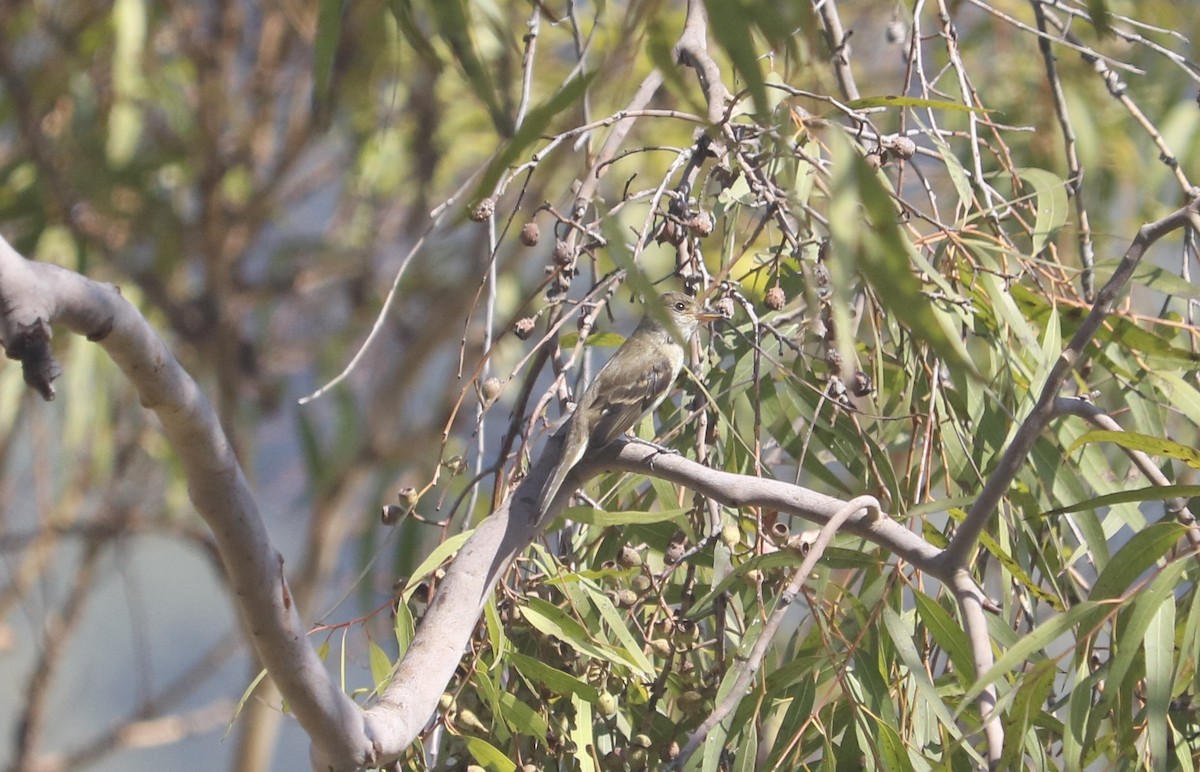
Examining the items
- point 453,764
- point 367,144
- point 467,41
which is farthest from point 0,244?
point 367,144

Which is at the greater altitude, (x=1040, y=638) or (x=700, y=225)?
(x=700, y=225)

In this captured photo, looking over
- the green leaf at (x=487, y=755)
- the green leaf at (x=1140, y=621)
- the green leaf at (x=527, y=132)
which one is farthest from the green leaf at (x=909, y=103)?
the green leaf at (x=487, y=755)

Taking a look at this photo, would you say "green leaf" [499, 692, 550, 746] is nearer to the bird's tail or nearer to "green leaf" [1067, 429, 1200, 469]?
the bird's tail

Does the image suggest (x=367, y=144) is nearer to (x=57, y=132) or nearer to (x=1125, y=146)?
(x=57, y=132)

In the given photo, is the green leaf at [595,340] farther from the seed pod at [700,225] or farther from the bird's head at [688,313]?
the seed pod at [700,225]

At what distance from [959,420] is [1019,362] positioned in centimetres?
14

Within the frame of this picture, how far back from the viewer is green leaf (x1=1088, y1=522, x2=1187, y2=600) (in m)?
1.60

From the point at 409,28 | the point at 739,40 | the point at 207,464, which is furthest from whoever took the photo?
the point at 409,28

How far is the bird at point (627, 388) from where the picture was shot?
172 cm

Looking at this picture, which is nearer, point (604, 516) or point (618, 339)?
point (604, 516)

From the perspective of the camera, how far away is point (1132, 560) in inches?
63.4

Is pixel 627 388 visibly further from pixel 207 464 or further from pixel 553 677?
pixel 207 464

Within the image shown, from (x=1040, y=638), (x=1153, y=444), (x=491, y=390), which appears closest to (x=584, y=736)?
(x=491, y=390)

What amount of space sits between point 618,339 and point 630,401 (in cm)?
42
